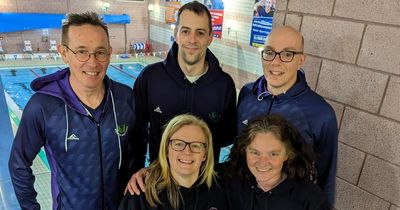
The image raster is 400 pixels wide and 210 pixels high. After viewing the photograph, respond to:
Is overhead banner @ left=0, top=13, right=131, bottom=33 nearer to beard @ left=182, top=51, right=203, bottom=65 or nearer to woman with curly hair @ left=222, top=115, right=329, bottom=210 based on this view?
beard @ left=182, top=51, right=203, bottom=65

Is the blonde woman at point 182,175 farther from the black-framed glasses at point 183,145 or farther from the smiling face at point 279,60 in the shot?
the smiling face at point 279,60

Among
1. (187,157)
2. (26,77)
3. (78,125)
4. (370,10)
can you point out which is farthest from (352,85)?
(26,77)

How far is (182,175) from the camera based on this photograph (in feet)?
6.05

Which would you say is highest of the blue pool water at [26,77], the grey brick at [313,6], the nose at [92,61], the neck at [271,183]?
the grey brick at [313,6]

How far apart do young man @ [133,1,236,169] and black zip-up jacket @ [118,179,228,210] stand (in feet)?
2.08

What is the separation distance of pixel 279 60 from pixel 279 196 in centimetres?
86

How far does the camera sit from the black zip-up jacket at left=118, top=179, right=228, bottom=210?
1762 mm

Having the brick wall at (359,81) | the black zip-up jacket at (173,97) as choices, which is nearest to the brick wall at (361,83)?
the brick wall at (359,81)

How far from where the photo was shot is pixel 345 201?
267 cm

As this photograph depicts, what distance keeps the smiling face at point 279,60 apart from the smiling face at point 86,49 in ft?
3.49

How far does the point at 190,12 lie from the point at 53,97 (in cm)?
113

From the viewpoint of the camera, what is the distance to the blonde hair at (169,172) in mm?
1774

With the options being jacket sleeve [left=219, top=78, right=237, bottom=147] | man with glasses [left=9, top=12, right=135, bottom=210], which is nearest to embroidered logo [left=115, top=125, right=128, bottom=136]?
man with glasses [left=9, top=12, right=135, bottom=210]

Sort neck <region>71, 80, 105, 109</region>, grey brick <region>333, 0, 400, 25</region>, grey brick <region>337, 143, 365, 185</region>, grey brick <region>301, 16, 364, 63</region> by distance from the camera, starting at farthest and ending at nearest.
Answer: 1. grey brick <region>337, 143, 365, 185</region>
2. grey brick <region>301, 16, 364, 63</region>
3. grey brick <region>333, 0, 400, 25</region>
4. neck <region>71, 80, 105, 109</region>
